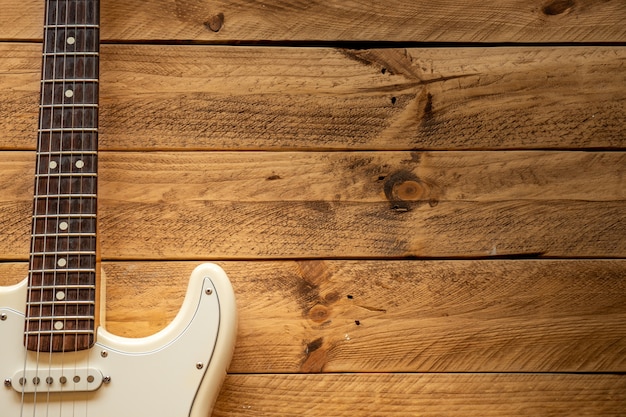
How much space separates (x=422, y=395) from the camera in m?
0.93

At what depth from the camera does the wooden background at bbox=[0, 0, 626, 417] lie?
3.06 ft

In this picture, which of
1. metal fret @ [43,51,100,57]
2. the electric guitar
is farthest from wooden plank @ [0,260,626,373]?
metal fret @ [43,51,100,57]

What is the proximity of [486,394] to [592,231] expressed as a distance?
0.29 m

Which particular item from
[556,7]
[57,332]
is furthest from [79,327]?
[556,7]

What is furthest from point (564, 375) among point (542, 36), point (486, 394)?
point (542, 36)

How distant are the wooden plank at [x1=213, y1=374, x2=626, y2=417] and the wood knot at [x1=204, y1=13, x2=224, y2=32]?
0.52 meters

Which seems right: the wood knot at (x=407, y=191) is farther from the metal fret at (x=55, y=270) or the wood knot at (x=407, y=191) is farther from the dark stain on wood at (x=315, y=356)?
the metal fret at (x=55, y=270)

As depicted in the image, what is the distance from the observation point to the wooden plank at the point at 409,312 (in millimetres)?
930

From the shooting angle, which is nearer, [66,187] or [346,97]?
[66,187]

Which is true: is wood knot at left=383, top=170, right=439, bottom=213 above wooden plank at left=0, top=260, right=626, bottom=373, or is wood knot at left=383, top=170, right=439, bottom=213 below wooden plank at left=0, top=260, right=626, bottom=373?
above

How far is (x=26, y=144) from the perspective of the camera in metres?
0.94

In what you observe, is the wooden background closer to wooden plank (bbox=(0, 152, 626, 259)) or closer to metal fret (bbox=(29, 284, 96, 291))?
wooden plank (bbox=(0, 152, 626, 259))

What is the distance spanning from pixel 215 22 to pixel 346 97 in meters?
0.23

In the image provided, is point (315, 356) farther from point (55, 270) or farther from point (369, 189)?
point (55, 270)
